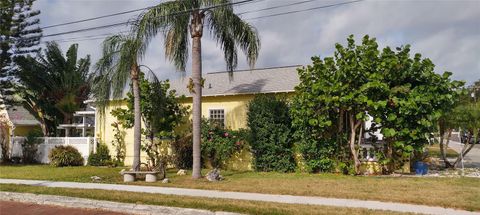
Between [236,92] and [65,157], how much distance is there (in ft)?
28.5

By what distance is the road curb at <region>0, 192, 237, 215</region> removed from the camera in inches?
379

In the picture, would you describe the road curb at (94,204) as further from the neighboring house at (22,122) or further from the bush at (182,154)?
the neighboring house at (22,122)

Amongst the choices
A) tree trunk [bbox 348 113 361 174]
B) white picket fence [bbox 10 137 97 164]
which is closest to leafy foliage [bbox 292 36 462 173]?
tree trunk [bbox 348 113 361 174]

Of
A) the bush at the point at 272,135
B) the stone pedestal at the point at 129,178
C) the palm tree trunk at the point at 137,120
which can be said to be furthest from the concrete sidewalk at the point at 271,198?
the bush at the point at 272,135

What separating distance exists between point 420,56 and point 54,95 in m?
21.0

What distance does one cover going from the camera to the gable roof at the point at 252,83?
1883cm

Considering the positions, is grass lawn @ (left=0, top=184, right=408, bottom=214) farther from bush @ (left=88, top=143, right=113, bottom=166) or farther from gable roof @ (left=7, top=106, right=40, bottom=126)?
gable roof @ (left=7, top=106, right=40, bottom=126)

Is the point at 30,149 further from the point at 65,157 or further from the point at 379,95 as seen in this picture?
the point at 379,95

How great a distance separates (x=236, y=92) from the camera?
762 inches

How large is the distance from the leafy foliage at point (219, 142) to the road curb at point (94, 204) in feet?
25.9

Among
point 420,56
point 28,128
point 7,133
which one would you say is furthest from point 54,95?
point 420,56

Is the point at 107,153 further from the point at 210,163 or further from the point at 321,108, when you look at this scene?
the point at 321,108

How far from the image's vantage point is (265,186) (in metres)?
13.0

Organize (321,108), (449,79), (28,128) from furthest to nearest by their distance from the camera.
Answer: (28,128) < (321,108) < (449,79)
